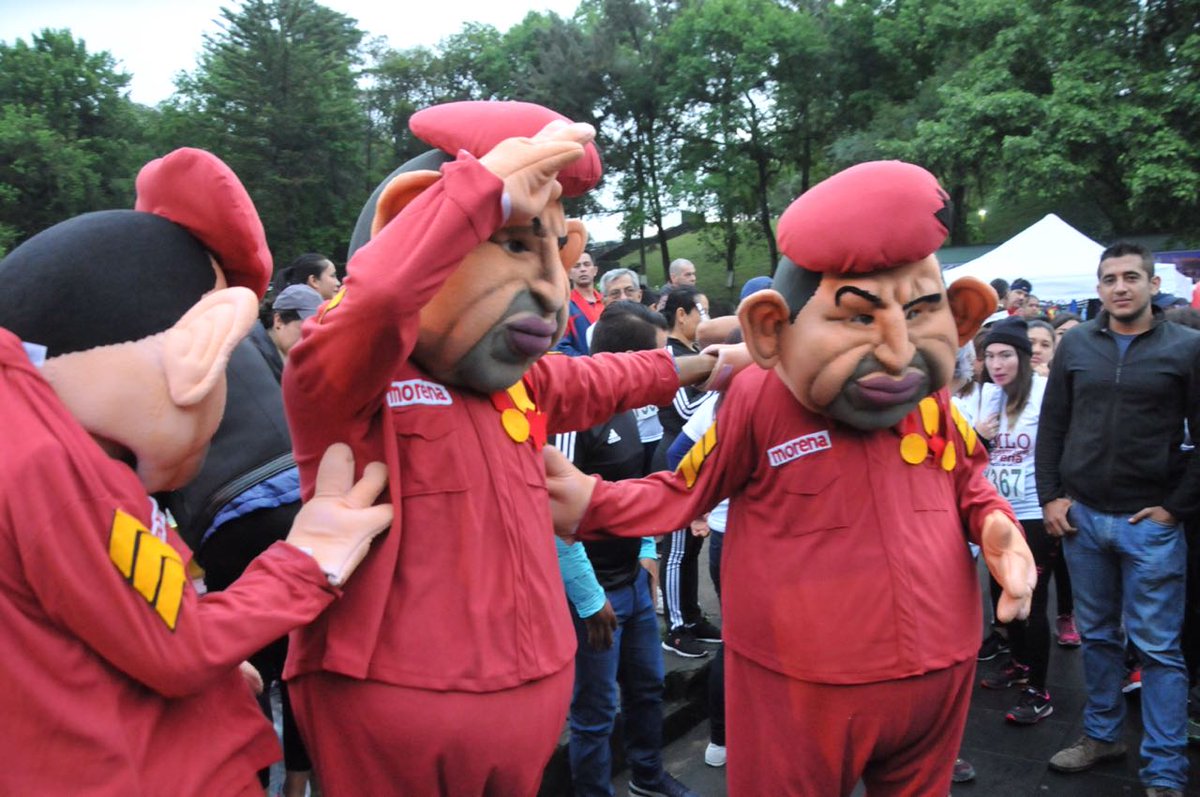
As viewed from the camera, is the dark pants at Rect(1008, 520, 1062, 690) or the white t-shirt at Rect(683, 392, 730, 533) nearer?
the white t-shirt at Rect(683, 392, 730, 533)

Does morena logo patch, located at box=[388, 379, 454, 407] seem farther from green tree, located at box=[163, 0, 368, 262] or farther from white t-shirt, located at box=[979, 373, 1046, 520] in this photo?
green tree, located at box=[163, 0, 368, 262]

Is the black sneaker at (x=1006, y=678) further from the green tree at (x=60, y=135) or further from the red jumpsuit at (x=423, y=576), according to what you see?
the green tree at (x=60, y=135)

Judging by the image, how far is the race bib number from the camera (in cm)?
489

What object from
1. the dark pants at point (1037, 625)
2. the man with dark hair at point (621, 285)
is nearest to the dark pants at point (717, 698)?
the dark pants at point (1037, 625)

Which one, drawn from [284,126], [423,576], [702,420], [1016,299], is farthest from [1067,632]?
[284,126]

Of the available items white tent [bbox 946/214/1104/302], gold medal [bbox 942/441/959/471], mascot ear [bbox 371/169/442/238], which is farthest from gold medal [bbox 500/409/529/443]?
white tent [bbox 946/214/1104/302]

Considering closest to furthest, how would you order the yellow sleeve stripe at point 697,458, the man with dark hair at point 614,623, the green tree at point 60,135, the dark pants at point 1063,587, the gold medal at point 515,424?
1. the gold medal at point 515,424
2. the yellow sleeve stripe at point 697,458
3. the man with dark hair at point 614,623
4. the dark pants at point 1063,587
5. the green tree at point 60,135

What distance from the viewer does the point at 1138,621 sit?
388cm

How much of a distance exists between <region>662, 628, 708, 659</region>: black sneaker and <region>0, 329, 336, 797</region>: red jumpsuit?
364 cm

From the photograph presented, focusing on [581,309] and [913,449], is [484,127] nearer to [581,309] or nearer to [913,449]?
[913,449]

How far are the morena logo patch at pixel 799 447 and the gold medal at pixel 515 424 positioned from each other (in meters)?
0.78

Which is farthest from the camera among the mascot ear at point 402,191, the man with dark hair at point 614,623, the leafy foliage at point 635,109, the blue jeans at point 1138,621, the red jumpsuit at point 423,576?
the leafy foliage at point 635,109

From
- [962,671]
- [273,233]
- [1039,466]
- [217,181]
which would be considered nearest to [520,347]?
[217,181]

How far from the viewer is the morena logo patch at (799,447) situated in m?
2.66
